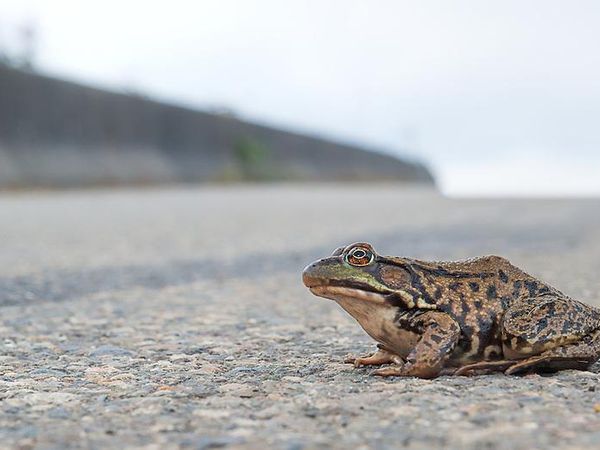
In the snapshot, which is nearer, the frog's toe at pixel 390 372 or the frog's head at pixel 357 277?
the frog's toe at pixel 390 372

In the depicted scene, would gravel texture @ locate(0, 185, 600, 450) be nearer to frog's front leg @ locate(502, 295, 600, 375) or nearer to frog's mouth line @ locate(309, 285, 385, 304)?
frog's front leg @ locate(502, 295, 600, 375)

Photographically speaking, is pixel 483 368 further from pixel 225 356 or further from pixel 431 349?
pixel 225 356

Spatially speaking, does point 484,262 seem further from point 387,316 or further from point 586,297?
point 586,297

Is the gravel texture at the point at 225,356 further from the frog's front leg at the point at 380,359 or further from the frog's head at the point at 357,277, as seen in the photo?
the frog's head at the point at 357,277

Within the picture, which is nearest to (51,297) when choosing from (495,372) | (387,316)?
(387,316)

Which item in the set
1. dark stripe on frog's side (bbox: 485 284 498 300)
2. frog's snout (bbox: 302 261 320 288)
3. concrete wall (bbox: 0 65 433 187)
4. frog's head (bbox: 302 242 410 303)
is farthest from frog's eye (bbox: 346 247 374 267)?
concrete wall (bbox: 0 65 433 187)

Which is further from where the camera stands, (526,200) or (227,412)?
(526,200)

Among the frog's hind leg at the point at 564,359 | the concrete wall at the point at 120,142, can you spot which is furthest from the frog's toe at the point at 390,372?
the concrete wall at the point at 120,142
